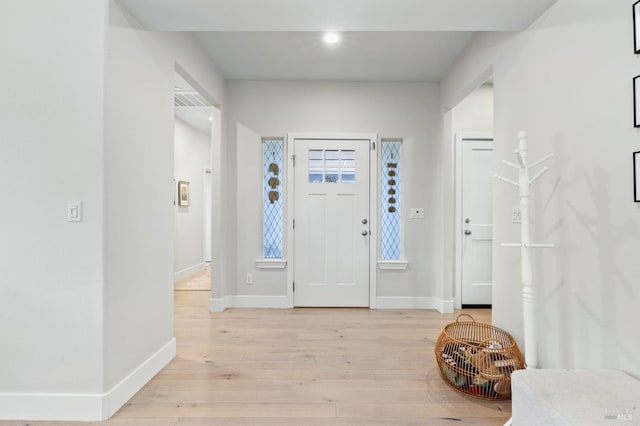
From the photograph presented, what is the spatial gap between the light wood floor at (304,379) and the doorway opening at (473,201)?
510mm

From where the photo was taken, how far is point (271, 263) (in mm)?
3779

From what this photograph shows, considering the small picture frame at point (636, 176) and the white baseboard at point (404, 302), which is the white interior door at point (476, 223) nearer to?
the white baseboard at point (404, 302)

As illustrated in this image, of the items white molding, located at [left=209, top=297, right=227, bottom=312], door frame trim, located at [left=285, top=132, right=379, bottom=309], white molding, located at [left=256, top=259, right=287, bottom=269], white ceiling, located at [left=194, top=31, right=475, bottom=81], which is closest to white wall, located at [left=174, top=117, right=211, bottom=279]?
white molding, located at [left=209, top=297, right=227, bottom=312]

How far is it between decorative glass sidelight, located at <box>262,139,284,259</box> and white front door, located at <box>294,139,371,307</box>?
21 cm

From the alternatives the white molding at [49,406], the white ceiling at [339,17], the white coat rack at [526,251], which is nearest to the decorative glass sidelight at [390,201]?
the white ceiling at [339,17]

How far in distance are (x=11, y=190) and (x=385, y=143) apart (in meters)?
3.28

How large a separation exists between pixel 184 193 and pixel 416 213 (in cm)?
385

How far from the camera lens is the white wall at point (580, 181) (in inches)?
57.5

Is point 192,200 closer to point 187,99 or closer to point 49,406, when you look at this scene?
point 187,99

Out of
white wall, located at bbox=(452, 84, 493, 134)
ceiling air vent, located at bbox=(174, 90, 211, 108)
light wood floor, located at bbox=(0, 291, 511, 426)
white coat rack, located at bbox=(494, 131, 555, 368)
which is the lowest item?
light wood floor, located at bbox=(0, 291, 511, 426)

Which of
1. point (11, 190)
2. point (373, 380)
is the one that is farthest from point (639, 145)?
point (11, 190)

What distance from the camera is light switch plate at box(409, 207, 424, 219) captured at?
382 centimetres

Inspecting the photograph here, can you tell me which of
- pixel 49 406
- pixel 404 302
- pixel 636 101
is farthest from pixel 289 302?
pixel 636 101

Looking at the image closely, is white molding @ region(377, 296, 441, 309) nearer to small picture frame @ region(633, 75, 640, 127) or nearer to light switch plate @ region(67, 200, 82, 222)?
small picture frame @ region(633, 75, 640, 127)
